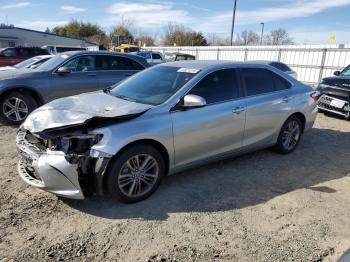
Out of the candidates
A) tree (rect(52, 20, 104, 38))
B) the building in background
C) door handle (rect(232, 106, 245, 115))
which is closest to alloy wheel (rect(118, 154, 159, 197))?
door handle (rect(232, 106, 245, 115))

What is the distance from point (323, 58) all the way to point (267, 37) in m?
54.9

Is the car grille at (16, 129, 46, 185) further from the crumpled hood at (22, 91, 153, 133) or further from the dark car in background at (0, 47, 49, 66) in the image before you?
the dark car in background at (0, 47, 49, 66)

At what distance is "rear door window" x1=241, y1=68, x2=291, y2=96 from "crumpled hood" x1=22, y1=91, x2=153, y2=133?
1.77 m

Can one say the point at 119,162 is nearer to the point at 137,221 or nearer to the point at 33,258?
the point at 137,221

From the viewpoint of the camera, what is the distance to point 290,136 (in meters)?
5.75

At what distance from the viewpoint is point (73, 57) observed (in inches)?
306

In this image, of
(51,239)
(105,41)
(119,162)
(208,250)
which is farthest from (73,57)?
(105,41)

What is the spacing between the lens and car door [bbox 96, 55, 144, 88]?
26.9 ft

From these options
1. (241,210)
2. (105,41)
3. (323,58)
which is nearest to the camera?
(241,210)

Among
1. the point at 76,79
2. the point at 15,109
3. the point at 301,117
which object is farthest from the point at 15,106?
the point at 301,117

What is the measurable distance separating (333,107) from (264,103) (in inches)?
188

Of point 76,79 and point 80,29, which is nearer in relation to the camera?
point 76,79

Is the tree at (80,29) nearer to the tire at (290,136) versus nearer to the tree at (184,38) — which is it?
the tree at (184,38)

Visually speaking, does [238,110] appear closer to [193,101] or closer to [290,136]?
[193,101]
